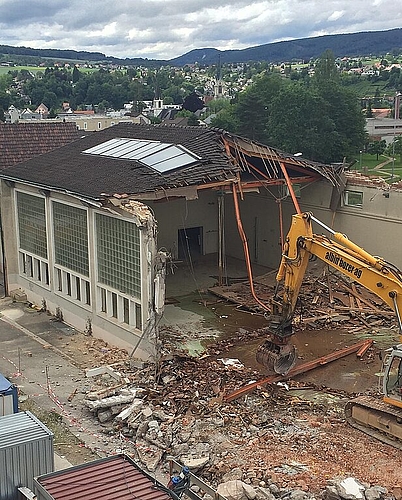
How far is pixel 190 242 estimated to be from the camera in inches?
1260

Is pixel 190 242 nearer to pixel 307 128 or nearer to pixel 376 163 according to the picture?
pixel 307 128

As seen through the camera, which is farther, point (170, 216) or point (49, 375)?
point (170, 216)

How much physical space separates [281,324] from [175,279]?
11.4 m

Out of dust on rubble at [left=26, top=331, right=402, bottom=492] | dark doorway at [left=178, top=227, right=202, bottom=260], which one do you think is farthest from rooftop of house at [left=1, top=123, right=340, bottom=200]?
dust on rubble at [left=26, top=331, right=402, bottom=492]

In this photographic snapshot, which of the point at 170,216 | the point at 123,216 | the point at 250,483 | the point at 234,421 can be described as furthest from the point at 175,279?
the point at 250,483

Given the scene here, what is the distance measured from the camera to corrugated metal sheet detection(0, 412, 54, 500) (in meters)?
10.5

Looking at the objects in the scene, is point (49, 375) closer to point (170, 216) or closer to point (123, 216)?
point (123, 216)

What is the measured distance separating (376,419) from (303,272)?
165 inches

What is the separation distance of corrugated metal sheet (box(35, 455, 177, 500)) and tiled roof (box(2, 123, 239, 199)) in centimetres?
1137

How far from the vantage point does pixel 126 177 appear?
22016 mm

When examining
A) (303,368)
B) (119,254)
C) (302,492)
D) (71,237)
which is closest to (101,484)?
(302,492)

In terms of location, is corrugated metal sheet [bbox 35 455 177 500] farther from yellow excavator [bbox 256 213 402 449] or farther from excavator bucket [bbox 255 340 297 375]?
excavator bucket [bbox 255 340 297 375]

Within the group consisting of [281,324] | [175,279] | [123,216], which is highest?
[123,216]

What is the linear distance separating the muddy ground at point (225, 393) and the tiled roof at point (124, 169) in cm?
473
